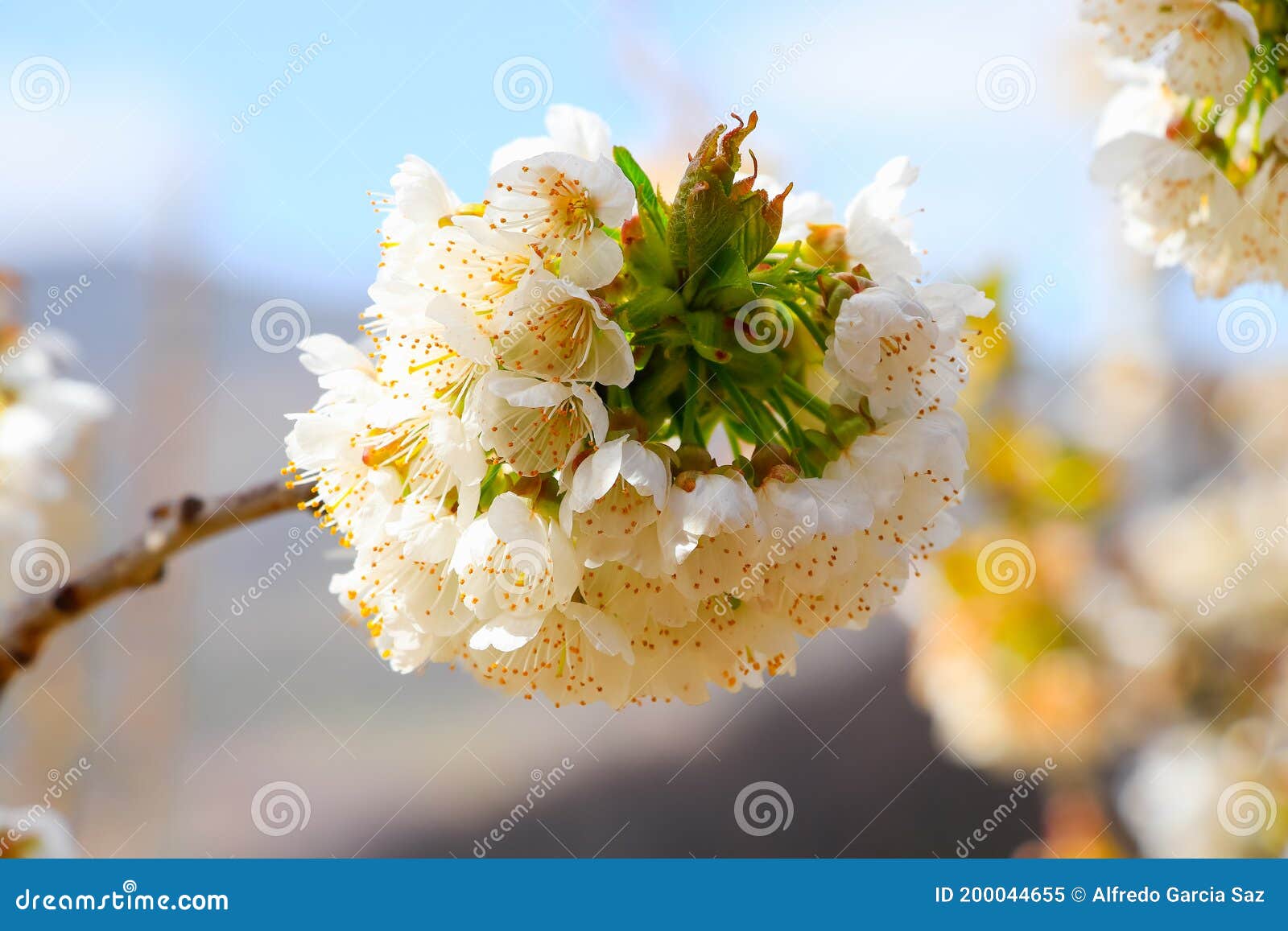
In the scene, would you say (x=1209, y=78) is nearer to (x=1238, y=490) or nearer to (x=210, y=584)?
(x=1238, y=490)

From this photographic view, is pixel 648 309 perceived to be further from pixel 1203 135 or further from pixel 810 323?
pixel 1203 135

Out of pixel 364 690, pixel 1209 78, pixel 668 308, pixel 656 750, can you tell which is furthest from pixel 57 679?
pixel 1209 78

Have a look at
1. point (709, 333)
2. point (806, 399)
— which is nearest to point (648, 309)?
point (709, 333)

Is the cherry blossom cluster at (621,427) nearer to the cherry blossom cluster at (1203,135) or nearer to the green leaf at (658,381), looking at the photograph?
the green leaf at (658,381)

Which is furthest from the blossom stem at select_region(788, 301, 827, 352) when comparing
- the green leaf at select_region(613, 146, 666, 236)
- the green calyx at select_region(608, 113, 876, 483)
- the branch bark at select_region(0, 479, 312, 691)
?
the branch bark at select_region(0, 479, 312, 691)

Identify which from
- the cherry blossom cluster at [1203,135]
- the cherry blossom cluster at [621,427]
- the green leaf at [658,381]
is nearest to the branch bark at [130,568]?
the cherry blossom cluster at [621,427]

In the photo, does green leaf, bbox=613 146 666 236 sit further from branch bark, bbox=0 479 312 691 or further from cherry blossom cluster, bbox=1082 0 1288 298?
cherry blossom cluster, bbox=1082 0 1288 298

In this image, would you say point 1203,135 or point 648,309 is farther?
point 1203,135
